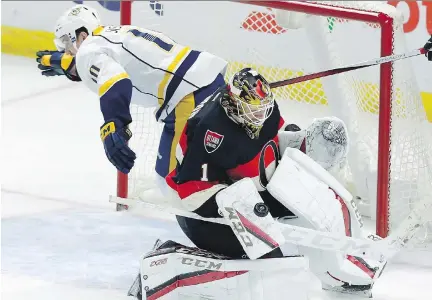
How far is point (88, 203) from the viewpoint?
15.5ft

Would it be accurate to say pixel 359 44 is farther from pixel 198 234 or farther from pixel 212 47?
pixel 198 234

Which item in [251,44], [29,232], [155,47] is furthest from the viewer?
[251,44]

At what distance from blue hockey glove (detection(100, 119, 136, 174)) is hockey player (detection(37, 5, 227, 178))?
182 mm

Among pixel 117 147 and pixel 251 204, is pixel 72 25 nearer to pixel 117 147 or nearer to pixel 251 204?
pixel 117 147

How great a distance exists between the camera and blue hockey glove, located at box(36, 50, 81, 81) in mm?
4039

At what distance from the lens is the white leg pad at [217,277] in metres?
3.48

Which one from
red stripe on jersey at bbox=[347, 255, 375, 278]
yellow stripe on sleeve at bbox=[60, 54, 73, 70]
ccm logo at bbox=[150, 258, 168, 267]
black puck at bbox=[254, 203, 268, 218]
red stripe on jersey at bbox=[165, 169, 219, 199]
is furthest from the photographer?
yellow stripe on sleeve at bbox=[60, 54, 73, 70]

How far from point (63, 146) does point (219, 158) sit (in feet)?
6.99

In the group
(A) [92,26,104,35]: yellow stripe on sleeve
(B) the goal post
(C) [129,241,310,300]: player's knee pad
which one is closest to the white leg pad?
(C) [129,241,310,300]: player's knee pad

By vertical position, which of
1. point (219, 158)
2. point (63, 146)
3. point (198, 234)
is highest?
point (219, 158)

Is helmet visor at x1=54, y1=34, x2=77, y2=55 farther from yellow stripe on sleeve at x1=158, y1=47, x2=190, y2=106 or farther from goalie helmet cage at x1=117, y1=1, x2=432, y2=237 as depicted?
goalie helmet cage at x1=117, y1=1, x2=432, y2=237

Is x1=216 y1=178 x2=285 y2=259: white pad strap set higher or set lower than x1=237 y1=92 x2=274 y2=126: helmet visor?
lower

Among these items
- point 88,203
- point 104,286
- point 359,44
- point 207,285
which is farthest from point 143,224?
point 359,44

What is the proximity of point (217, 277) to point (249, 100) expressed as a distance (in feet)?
1.77
